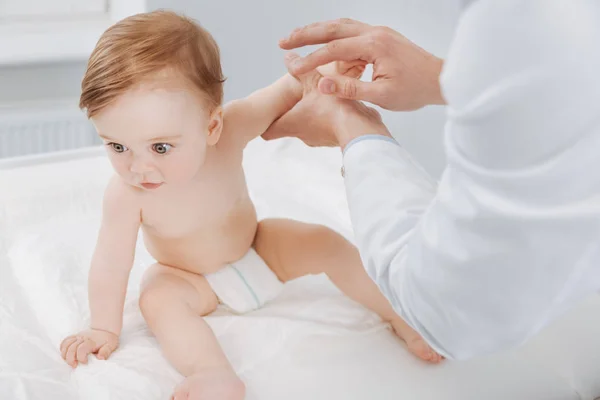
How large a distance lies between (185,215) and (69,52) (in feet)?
3.95

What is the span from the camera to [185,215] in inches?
46.3

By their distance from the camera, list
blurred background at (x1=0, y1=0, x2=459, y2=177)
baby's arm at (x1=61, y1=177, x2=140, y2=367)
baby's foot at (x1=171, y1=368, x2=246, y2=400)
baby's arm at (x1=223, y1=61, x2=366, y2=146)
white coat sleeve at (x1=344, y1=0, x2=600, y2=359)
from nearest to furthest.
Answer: white coat sleeve at (x1=344, y1=0, x2=600, y2=359) → baby's foot at (x1=171, y1=368, x2=246, y2=400) → baby's arm at (x1=61, y1=177, x2=140, y2=367) → baby's arm at (x1=223, y1=61, x2=366, y2=146) → blurred background at (x1=0, y1=0, x2=459, y2=177)

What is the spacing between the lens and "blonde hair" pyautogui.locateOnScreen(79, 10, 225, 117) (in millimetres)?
1006

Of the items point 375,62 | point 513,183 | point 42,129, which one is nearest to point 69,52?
point 42,129

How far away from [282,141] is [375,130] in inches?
31.2

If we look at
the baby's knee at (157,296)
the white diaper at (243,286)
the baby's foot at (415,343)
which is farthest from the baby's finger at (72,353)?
the baby's foot at (415,343)

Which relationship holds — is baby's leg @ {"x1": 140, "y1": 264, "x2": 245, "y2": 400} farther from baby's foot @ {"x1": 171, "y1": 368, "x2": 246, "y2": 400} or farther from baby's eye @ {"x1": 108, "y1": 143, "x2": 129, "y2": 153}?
baby's eye @ {"x1": 108, "y1": 143, "x2": 129, "y2": 153}

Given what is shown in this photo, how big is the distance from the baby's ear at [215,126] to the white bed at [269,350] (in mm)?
271

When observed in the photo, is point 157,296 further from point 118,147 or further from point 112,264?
point 118,147

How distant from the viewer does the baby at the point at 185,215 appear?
1018 mm

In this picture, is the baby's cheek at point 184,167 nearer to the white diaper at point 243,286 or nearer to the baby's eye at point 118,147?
the baby's eye at point 118,147

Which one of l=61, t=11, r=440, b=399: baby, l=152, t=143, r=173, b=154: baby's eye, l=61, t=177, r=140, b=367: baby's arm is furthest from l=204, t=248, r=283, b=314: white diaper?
l=152, t=143, r=173, b=154: baby's eye

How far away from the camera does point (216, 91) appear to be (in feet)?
3.63

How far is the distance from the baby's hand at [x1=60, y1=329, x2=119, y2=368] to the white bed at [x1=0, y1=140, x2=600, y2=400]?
0.6 inches
